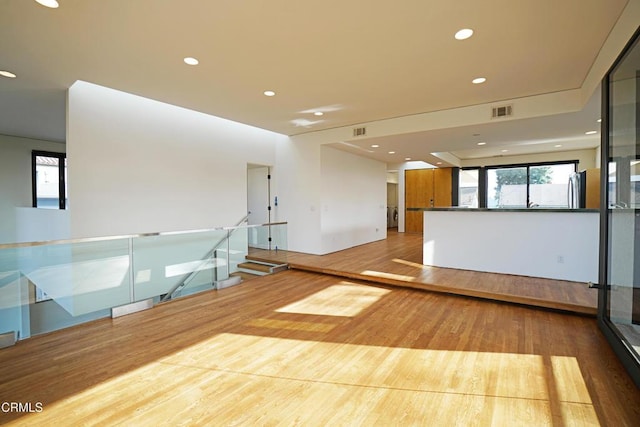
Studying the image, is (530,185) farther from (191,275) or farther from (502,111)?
(191,275)

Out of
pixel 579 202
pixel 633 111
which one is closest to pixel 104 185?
pixel 633 111

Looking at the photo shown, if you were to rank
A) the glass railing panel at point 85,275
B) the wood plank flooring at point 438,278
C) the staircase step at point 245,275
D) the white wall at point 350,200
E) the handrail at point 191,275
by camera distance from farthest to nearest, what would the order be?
the white wall at point 350,200
the staircase step at point 245,275
the handrail at point 191,275
the wood plank flooring at point 438,278
the glass railing panel at point 85,275

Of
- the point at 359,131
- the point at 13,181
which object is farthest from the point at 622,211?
the point at 13,181

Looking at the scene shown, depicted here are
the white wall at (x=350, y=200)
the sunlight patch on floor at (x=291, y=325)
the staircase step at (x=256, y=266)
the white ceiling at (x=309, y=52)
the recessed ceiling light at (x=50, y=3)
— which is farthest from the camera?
the white wall at (x=350, y=200)

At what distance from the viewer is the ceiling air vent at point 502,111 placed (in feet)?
15.7

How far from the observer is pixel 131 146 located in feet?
16.8

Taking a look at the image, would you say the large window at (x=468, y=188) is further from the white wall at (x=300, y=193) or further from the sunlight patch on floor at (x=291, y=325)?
the sunlight patch on floor at (x=291, y=325)

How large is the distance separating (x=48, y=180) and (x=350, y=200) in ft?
25.8

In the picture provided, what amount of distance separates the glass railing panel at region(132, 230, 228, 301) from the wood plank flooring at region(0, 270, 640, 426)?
0.62 m

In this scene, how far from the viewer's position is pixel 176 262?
16.1ft

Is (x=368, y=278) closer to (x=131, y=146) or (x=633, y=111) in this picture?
(x=633, y=111)

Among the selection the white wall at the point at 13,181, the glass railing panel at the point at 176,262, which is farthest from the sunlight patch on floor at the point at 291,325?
the white wall at the point at 13,181

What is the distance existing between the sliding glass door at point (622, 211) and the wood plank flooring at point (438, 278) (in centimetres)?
67

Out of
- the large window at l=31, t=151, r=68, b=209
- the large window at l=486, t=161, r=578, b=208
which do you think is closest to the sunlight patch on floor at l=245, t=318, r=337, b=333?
the large window at l=31, t=151, r=68, b=209
